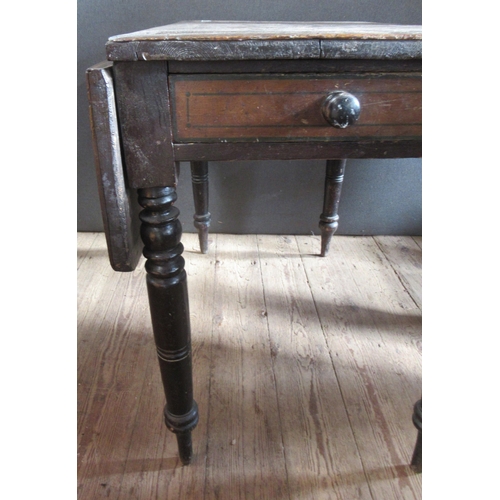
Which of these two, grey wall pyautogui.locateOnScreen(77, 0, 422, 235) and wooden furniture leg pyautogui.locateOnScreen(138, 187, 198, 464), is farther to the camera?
grey wall pyautogui.locateOnScreen(77, 0, 422, 235)

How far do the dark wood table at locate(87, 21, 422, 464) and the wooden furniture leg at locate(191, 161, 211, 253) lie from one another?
2.60 feet

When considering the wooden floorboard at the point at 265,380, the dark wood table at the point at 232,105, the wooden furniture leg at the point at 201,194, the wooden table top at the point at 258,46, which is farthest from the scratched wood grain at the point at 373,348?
the wooden table top at the point at 258,46

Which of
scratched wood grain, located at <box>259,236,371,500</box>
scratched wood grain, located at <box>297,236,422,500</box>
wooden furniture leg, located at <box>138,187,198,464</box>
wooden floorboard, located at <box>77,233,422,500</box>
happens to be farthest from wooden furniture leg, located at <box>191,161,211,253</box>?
wooden furniture leg, located at <box>138,187,198,464</box>

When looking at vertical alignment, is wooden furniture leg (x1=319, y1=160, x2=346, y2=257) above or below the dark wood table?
below

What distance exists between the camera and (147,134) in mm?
682

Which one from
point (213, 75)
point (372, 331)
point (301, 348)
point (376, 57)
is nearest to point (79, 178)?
point (301, 348)

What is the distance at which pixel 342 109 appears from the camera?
0.65m

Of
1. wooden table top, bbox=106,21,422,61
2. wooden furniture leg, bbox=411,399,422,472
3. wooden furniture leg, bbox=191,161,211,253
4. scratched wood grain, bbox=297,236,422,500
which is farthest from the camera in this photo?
wooden furniture leg, bbox=191,161,211,253

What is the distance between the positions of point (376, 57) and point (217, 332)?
2.87 feet

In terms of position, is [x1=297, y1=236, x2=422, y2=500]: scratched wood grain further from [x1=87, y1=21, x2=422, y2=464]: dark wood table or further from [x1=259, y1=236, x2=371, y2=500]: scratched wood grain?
[x1=87, y1=21, x2=422, y2=464]: dark wood table

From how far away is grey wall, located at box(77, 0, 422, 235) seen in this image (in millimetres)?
1540

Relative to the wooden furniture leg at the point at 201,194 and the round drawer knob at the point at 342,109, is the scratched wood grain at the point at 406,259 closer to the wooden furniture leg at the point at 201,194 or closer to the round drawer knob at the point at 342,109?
the wooden furniture leg at the point at 201,194

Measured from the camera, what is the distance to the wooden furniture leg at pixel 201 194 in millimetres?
1527
